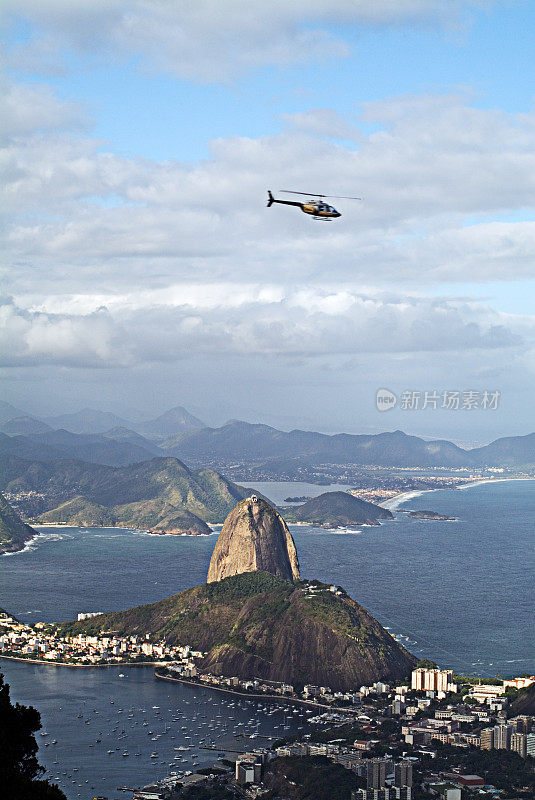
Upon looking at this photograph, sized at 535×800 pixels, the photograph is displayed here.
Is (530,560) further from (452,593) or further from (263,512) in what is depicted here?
(263,512)

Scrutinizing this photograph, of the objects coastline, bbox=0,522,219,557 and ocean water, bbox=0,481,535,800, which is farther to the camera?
coastline, bbox=0,522,219,557

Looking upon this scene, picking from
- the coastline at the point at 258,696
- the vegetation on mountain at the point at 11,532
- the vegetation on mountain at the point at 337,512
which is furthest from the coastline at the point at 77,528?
the coastline at the point at 258,696

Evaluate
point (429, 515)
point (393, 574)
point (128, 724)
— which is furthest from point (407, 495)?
point (128, 724)

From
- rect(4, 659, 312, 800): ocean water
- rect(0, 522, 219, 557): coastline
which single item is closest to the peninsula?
rect(4, 659, 312, 800): ocean water

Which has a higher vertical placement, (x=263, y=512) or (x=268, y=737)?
(x=263, y=512)

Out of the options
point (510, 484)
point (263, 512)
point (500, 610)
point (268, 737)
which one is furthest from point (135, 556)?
point (510, 484)

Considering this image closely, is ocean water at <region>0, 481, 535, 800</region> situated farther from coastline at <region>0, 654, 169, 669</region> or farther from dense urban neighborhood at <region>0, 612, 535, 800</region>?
dense urban neighborhood at <region>0, 612, 535, 800</region>

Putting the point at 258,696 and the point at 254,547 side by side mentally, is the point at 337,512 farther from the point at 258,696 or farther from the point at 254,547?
the point at 258,696

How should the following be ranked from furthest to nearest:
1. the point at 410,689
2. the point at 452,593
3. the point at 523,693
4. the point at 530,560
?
the point at 530,560 < the point at 452,593 < the point at 410,689 < the point at 523,693
